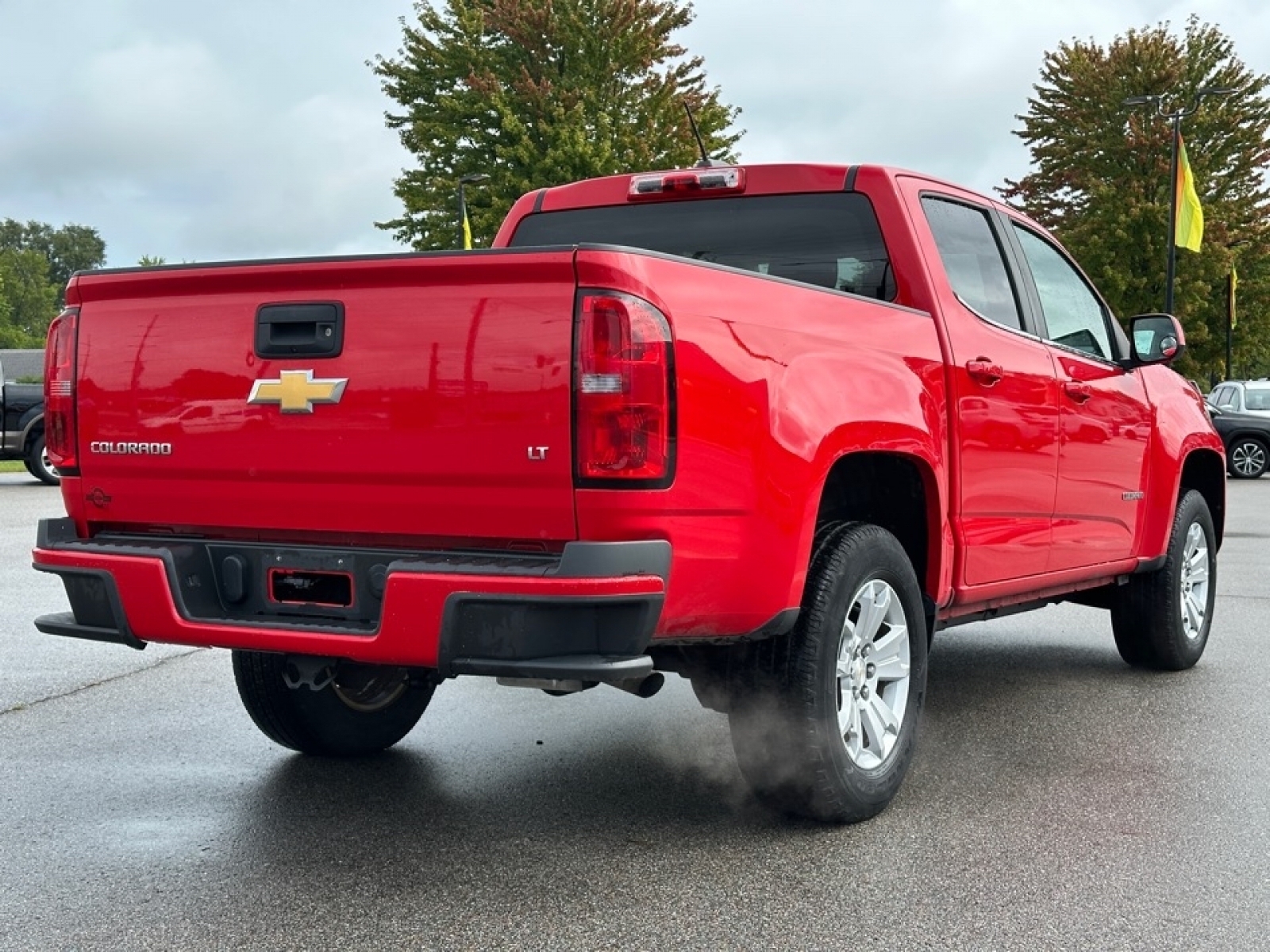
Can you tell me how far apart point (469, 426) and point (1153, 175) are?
42.5 meters

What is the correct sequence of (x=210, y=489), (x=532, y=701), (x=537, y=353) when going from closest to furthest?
(x=537, y=353) < (x=210, y=489) < (x=532, y=701)

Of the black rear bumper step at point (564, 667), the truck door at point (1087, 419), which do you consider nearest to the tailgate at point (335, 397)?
the black rear bumper step at point (564, 667)

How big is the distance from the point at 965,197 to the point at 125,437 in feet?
10.2

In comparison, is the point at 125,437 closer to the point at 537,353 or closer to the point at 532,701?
the point at 537,353

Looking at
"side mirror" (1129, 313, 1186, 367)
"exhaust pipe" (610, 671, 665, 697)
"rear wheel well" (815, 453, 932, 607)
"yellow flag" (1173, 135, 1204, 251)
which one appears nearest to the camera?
"exhaust pipe" (610, 671, 665, 697)

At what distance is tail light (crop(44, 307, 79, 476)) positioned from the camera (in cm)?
422

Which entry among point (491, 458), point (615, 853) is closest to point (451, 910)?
point (615, 853)

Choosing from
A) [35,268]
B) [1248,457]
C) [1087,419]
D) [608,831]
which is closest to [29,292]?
[35,268]

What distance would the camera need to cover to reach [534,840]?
167 inches

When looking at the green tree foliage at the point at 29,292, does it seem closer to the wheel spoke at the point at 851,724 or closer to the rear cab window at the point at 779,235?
the rear cab window at the point at 779,235

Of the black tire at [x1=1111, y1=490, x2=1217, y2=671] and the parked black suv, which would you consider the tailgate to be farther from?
the parked black suv

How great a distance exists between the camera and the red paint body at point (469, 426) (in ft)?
11.7

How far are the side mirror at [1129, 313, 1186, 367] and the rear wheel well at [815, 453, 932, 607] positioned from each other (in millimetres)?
2119

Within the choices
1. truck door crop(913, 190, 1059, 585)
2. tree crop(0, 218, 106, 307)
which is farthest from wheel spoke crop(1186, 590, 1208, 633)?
tree crop(0, 218, 106, 307)
